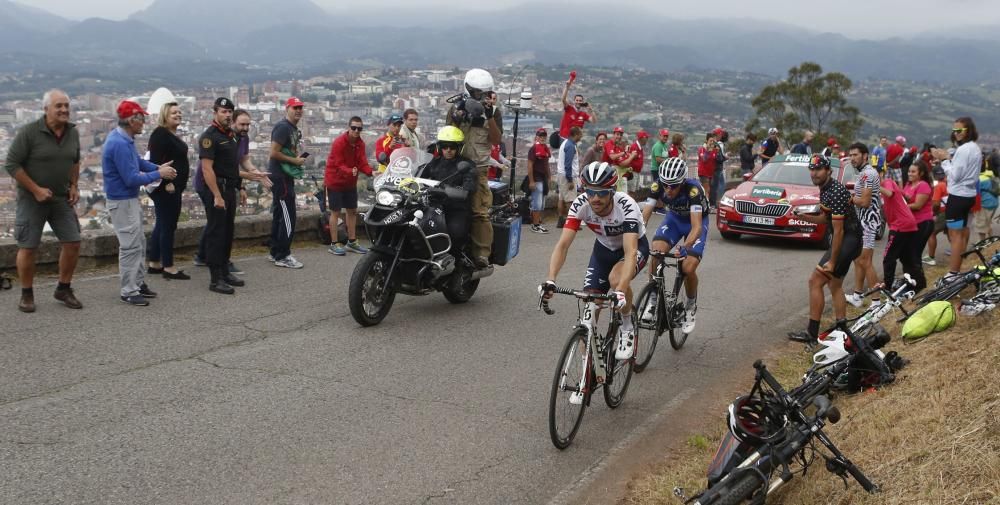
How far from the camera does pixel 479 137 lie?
10453 mm

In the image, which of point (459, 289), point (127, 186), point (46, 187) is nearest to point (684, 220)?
point (459, 289)

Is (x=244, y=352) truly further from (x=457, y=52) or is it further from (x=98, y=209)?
(x=457, y=52)

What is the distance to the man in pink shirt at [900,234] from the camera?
1127 centimetres

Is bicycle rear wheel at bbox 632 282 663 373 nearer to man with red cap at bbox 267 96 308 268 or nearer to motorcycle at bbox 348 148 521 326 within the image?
motorcycle at bbox 348 148 521 326

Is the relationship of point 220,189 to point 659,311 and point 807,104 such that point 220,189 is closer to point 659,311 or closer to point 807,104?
point 659,311

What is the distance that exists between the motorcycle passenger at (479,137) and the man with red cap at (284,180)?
7.99ft

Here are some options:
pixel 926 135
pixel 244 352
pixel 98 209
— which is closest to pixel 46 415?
pixel 244 352

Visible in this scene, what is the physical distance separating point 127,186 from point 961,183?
10.2m

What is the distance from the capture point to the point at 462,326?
9.23 metres

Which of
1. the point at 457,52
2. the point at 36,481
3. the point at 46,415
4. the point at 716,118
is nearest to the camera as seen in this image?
the point at 36,481

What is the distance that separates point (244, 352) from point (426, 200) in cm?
257

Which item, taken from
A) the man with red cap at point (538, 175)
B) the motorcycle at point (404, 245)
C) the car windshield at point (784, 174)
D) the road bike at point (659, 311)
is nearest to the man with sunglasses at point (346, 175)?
the motorcycle at point (404, 245)

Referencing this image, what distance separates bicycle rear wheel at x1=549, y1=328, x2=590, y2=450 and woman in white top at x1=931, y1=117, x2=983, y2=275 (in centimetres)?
744

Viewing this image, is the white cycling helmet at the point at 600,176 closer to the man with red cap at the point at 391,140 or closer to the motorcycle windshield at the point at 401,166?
the motorcycle windshield at the point at 401,166
